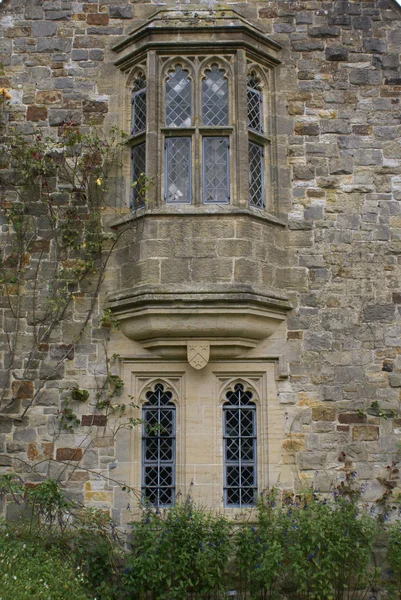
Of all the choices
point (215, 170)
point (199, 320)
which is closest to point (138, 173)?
point (215, 170)

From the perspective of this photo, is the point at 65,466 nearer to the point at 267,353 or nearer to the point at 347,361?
the point at 267,353

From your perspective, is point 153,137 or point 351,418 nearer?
point 351,418

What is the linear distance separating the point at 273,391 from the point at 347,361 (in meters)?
0.91

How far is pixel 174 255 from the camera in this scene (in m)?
8.45

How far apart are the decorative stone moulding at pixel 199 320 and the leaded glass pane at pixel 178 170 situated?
1.22 metres

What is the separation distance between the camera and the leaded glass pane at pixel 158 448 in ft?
27.9

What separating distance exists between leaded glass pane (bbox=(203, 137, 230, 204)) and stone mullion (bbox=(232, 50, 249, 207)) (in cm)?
18

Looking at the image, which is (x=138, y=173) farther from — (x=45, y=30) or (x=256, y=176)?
(x=45, y=30)

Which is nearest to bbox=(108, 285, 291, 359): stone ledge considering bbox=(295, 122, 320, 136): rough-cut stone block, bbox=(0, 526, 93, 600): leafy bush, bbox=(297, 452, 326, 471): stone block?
bbox=(297, 452, 326, 471): stone block

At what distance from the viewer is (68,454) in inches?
335

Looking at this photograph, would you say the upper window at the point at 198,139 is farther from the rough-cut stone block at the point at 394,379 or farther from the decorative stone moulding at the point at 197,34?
the rough-cut stone block at the point at 394,379

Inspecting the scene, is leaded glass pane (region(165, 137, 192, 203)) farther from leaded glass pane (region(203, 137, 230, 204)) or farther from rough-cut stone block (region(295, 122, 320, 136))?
rough-cut stone block (region(295, 122, 320, 136))

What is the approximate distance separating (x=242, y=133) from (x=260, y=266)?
5.10ft

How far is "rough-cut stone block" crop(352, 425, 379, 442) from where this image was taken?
8.52 m
